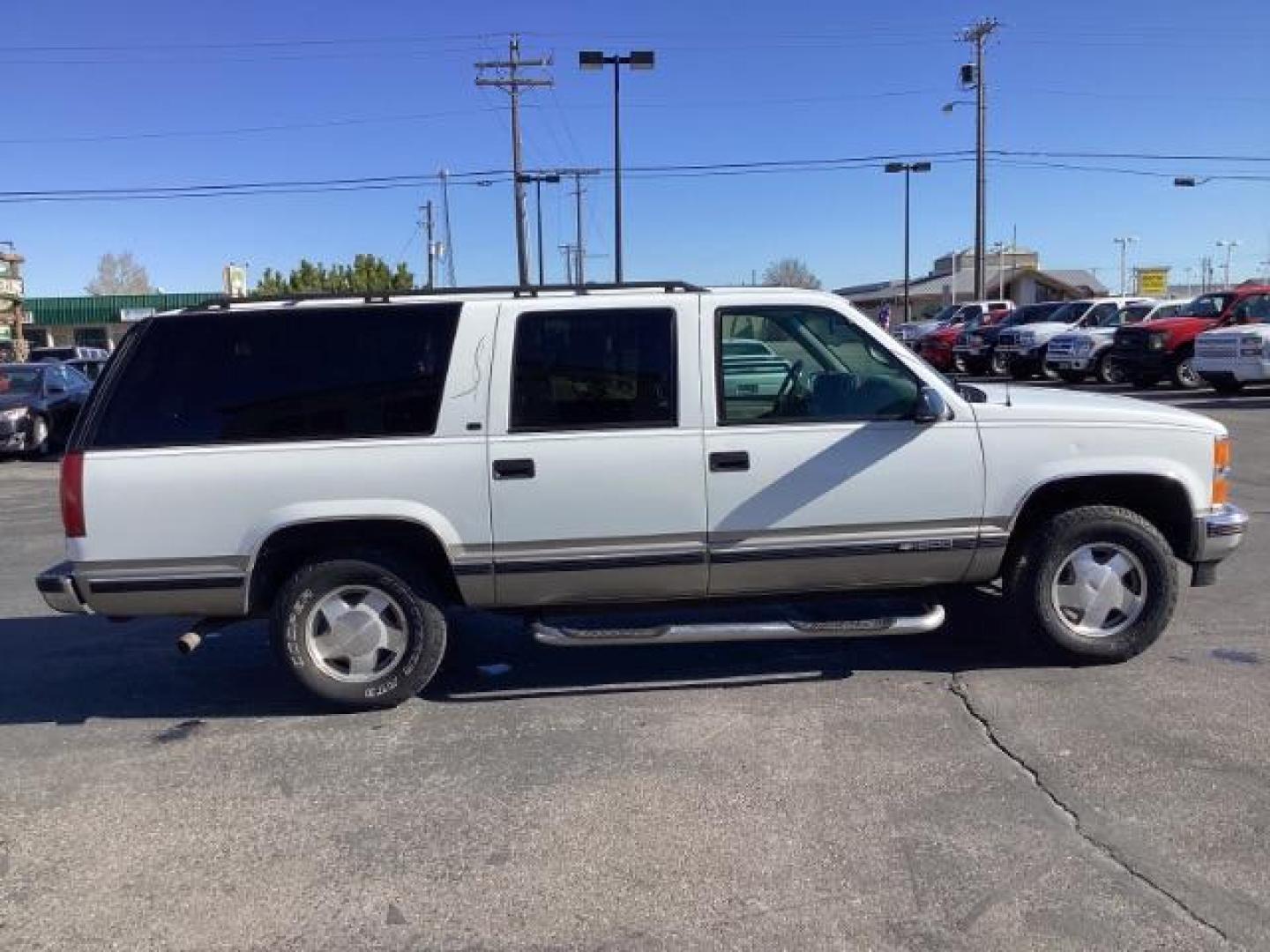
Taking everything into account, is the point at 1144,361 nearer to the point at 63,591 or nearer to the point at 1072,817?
the point at 1072,817

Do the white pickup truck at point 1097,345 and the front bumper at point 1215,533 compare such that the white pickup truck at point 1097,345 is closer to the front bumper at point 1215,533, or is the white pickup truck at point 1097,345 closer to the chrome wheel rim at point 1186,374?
the chrome wheel rim at point 1186,374

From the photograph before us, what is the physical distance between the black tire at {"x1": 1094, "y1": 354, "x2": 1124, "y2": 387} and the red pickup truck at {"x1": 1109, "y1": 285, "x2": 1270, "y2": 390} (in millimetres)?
158

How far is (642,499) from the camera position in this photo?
4.93 metres

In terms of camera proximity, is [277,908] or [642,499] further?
[642,499]

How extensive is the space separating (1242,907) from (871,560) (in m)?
2.23

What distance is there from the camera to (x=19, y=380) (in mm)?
18094

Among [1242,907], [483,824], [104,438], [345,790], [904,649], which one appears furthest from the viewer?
[904,649]

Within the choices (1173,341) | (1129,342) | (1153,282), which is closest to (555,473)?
(1173,341)

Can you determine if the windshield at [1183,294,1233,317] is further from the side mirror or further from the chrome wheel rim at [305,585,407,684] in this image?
the chrome wheel rim at [305,585,407,684]

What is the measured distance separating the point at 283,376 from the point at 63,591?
138 cm

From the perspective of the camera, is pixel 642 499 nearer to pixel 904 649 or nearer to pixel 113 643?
pixel 904 649

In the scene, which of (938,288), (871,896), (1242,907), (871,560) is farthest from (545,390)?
(938,288)

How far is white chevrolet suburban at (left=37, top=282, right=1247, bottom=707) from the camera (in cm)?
481

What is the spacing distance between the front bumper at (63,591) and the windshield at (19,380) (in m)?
14.9
